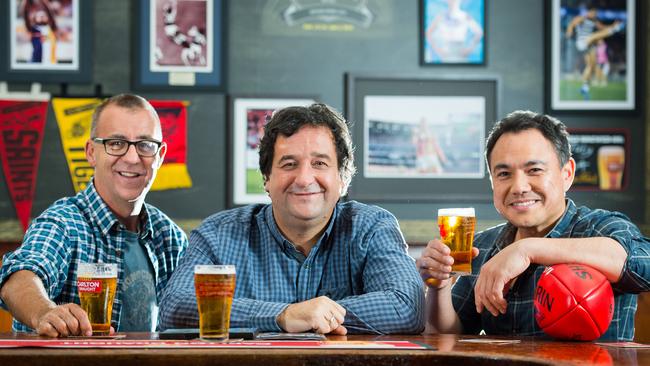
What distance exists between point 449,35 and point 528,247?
2.45 meters

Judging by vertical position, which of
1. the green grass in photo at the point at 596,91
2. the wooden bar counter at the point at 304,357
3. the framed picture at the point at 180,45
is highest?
the framed picture at the point at 180,45

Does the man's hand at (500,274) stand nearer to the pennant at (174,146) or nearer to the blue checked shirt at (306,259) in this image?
the blue checked shirt at (306,259)

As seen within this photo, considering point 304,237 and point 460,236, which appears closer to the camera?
point 460,236

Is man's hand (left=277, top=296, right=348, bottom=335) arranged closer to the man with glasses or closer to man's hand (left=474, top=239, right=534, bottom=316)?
man's hand (left=474, top=239, right=534, bottom=316)

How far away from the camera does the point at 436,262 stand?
2312 millimetres

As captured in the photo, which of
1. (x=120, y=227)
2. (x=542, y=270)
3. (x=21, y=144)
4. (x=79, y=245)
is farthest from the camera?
(x=21, y=144)

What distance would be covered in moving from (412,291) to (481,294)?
0.19 meters

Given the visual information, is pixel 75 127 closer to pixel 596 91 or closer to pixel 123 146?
pixel 123 146

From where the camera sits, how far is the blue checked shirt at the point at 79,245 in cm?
251

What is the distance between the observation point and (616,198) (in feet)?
14.7

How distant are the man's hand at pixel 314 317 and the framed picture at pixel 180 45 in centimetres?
247

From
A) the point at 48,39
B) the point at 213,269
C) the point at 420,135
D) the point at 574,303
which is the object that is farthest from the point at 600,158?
the point at 213,269

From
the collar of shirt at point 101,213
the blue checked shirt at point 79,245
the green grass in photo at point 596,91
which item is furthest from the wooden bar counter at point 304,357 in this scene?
the green grass in photo at point 596,91

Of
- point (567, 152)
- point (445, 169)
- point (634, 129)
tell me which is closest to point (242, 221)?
point (567, 152)
